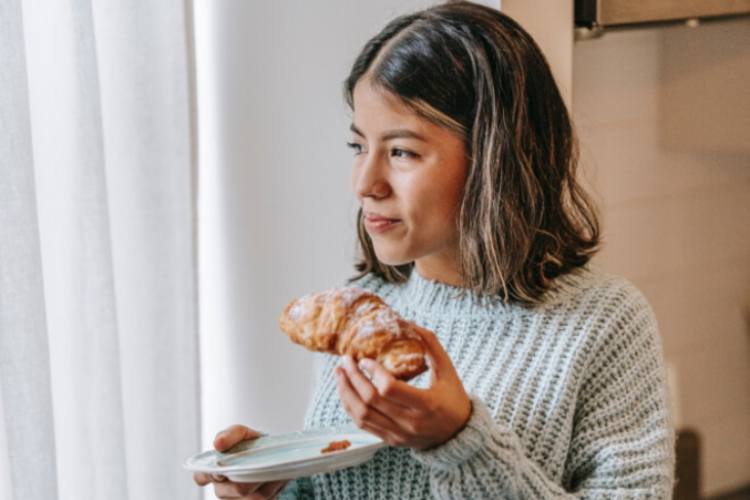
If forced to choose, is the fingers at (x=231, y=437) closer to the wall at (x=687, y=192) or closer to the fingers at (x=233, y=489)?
the fingers at (x=233, y=489)

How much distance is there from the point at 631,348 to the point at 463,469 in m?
0.27

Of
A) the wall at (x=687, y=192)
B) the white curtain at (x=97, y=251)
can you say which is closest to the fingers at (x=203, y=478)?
the white curtain at (x=97, y=251)

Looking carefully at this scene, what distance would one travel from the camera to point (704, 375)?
2.43m

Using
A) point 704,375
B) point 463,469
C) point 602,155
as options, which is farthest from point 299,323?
point 704,375

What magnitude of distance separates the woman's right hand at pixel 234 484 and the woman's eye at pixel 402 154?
35 centimetres

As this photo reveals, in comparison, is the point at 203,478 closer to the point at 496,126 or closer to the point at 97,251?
the point at 97,251

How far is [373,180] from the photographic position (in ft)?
4.02

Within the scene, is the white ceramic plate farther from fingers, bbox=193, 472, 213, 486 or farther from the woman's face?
the woman's face

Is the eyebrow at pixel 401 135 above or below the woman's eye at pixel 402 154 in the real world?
above

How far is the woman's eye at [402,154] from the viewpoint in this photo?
4.03 ft

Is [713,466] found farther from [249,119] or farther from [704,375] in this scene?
[249,119]

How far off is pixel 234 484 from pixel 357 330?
0.90ft

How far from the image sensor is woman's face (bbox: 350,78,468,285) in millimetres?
1225

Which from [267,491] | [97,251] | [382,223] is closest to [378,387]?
[382,223]
